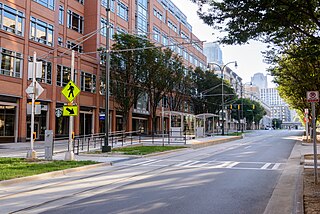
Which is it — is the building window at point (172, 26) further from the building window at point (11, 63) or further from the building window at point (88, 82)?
the building window at point (11, 63)

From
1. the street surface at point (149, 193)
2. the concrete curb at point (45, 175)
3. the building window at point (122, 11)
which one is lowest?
the street surface at point (149, 193)

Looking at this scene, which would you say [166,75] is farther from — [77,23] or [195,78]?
[195,78]

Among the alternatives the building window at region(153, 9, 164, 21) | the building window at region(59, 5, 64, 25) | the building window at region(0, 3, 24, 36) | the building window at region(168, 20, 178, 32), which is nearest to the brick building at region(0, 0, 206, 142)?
the building window at region(0, 3, 24, 36)

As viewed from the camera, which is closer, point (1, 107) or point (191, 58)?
point (1, 107)

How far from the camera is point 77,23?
45.2m

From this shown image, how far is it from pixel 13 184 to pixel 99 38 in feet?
125

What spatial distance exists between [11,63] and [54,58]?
17.7ft

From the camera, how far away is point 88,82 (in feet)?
145

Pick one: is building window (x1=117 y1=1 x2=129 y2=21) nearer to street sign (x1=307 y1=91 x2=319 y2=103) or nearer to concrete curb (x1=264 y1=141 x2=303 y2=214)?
concrete curb (x1=264 y1=141 x2=303 y2=214)

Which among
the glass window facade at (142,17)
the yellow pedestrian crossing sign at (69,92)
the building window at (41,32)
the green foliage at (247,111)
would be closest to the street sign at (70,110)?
the yellow pedestrian crossing sign at (69,92)

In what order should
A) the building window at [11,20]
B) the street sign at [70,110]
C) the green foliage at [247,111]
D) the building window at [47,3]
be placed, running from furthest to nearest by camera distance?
the green foliage at [247,111]
the building window at [47,3]
the building window at [11,20]
the street sign at [70,110]

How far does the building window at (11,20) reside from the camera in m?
31.9

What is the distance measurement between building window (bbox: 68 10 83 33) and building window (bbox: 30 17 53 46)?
218 inches

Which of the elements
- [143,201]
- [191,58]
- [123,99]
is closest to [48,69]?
[123,99]
